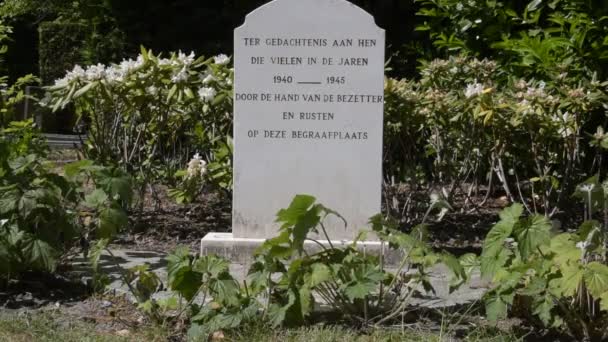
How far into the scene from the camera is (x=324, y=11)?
219 inches

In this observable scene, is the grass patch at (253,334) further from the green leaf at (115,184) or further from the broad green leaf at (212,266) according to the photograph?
the green leaf at (115,184)

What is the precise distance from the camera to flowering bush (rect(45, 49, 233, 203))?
6605 millimetres

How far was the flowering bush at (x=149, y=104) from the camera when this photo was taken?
21.7ft

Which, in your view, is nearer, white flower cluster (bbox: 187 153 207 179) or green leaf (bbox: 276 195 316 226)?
green leaf (bbox: 276 195 316 226)

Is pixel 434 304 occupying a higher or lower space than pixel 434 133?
lower

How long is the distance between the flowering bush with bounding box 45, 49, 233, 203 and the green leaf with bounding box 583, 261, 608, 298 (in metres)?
3.26

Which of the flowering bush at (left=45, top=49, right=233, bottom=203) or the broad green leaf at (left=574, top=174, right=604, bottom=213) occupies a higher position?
the flowering bush at (left=45, top=49, right=233, bottom=203)

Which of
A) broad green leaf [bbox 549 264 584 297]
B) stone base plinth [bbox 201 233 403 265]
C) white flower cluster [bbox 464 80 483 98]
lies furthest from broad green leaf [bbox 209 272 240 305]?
white flower cluster [bbox 464 80 483 98]

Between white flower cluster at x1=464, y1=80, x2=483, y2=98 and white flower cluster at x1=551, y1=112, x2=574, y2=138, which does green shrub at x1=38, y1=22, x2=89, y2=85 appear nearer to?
white flower cluster at x1=464, y1=80, x2=483, y2=98

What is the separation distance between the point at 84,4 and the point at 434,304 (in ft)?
35.7

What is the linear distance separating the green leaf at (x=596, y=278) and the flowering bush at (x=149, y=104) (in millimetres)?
3258

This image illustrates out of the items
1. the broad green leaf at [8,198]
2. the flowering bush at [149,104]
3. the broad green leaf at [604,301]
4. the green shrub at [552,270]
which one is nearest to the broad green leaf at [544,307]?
the green shrub at [552,270]

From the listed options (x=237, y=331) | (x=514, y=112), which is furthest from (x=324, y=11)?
(x=237, y=331)

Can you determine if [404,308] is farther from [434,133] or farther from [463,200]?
[463,200]
